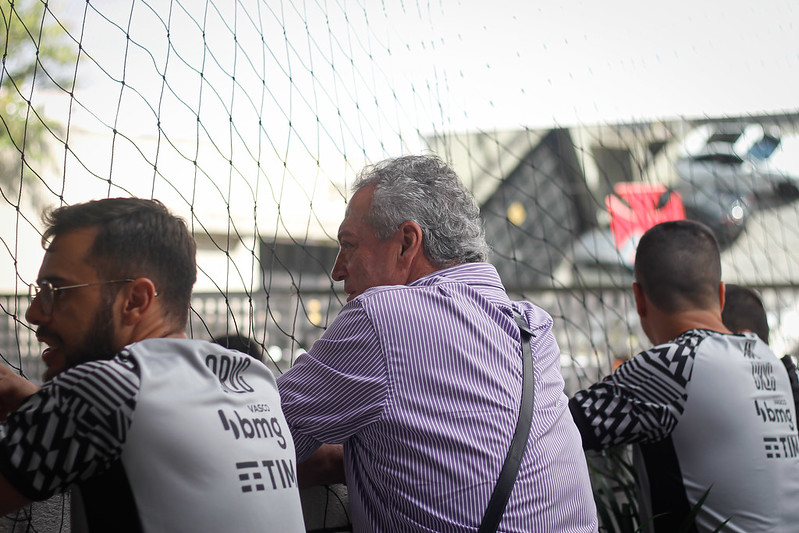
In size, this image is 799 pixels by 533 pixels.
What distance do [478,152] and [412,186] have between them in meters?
9.77

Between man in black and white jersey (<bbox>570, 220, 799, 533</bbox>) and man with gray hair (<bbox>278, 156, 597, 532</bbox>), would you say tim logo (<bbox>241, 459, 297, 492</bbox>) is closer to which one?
man with gray hair (<bbox>278, 156, 597, 532</bbox>)

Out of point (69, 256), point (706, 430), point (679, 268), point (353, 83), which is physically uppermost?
point (353, 83)

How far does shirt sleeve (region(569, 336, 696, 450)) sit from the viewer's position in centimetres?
198

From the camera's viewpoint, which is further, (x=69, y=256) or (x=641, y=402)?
(x=641, y=402)

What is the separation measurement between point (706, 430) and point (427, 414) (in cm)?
96

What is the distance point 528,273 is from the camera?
1306cm

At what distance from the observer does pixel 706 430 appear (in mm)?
1996

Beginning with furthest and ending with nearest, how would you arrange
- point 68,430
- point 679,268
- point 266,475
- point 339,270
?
point 679,268
point 339,270
point 266,475
point 68,430

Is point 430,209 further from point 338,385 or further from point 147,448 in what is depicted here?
point 147,448

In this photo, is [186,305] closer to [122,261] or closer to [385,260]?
[122,261]

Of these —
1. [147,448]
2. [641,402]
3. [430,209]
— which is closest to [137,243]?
[147,448]

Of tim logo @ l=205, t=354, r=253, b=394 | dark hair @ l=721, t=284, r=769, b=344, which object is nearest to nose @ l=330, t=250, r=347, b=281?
A: tim logo @ l=205, t=354, r=253, b=394

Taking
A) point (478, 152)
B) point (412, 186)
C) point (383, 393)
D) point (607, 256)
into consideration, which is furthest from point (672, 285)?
point (607, 256)

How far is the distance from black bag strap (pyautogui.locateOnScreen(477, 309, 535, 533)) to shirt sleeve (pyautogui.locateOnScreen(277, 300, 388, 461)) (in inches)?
9.9
